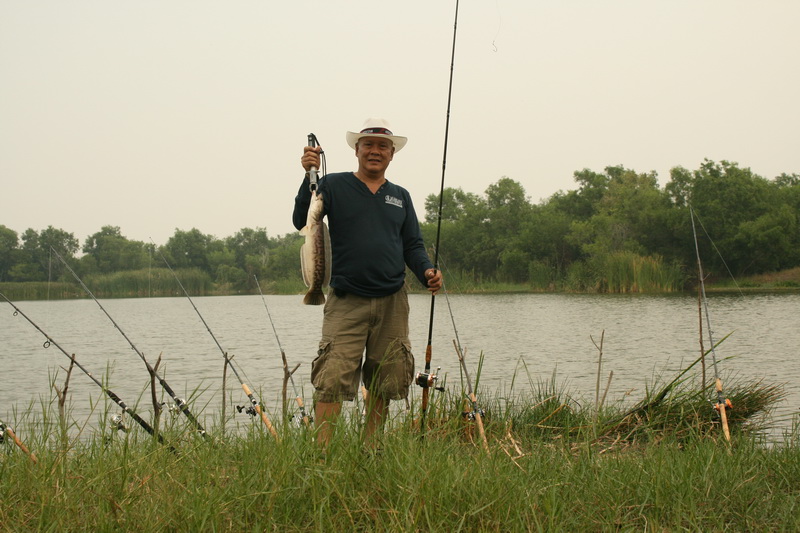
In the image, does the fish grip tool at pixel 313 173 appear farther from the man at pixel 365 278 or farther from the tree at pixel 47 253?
the tree at pixel 47 253

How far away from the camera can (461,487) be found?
254 cm

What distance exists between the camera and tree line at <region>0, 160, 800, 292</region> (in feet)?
119

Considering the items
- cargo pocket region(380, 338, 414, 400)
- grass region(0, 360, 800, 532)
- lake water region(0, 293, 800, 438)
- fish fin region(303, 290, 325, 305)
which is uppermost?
fish fin region(303, 290, 325, 305)

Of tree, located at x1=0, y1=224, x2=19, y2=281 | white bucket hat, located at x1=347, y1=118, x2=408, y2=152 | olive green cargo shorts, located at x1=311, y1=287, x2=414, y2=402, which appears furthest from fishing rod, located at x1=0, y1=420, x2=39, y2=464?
tree, located at x1=0, y1=224, x2=19, y2=281

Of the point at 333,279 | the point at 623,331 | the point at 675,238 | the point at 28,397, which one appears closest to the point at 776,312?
the point at 623,331

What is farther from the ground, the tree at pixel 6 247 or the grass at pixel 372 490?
the tree at pixel 6 247

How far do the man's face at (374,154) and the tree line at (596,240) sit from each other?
747 inches

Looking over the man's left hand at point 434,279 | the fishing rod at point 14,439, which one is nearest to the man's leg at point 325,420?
the man's left hand at point 434,279

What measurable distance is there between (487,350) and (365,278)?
10.5 metres

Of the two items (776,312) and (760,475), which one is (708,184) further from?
(760,475)

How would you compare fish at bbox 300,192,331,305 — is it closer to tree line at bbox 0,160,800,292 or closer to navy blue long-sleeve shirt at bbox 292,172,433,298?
navy blue long-sleeve shirt at bbox 292,172,433,298

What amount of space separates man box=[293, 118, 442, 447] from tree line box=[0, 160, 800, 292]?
62.3 ft

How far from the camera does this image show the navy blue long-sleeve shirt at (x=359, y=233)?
3.72 m

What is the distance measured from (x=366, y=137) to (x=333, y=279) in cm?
77
